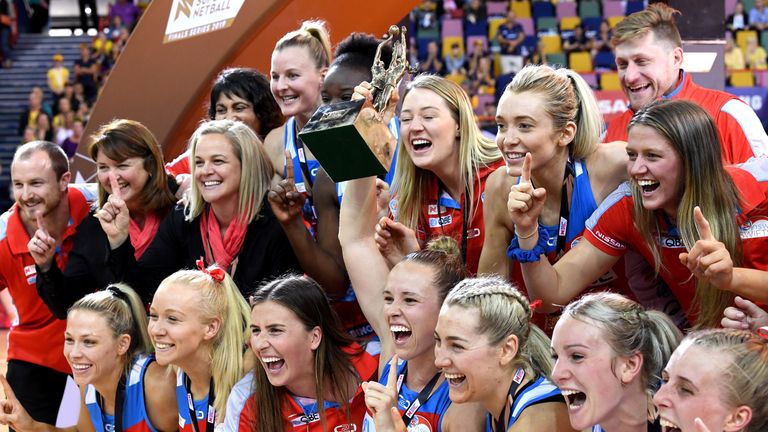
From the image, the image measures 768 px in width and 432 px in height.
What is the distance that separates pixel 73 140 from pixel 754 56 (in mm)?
10968

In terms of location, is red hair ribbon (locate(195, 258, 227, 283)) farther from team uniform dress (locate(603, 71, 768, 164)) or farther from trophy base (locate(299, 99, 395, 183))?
team uniform dress (locate(603, 71, 768, 164))

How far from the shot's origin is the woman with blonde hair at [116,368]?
466 centimetres

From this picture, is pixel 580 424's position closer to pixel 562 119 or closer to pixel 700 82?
pixel 562 119

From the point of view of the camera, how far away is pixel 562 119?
3.78m

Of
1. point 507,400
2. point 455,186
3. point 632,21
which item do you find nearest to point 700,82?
point 632,21

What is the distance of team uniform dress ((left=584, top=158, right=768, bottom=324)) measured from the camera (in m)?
3.43

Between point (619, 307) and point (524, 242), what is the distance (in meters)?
0.43

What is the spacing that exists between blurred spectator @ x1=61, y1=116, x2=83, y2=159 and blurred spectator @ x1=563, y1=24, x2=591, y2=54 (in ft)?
26.7

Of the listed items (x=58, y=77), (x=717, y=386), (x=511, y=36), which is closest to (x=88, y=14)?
(x=58, y=77)

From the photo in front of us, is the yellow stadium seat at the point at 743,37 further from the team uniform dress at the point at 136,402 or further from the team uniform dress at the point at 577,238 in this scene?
the team uniform dress at the point at 136,402

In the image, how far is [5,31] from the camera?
65.8ft

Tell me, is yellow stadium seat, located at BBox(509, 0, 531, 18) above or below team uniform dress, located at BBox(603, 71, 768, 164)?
below

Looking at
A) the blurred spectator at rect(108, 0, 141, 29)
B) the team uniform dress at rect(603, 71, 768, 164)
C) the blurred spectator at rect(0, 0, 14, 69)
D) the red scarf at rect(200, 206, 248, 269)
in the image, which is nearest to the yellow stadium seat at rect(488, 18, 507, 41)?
the blurred spectator at rect(108, 0, 141, 29)

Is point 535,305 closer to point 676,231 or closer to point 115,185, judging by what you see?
point 676,231
